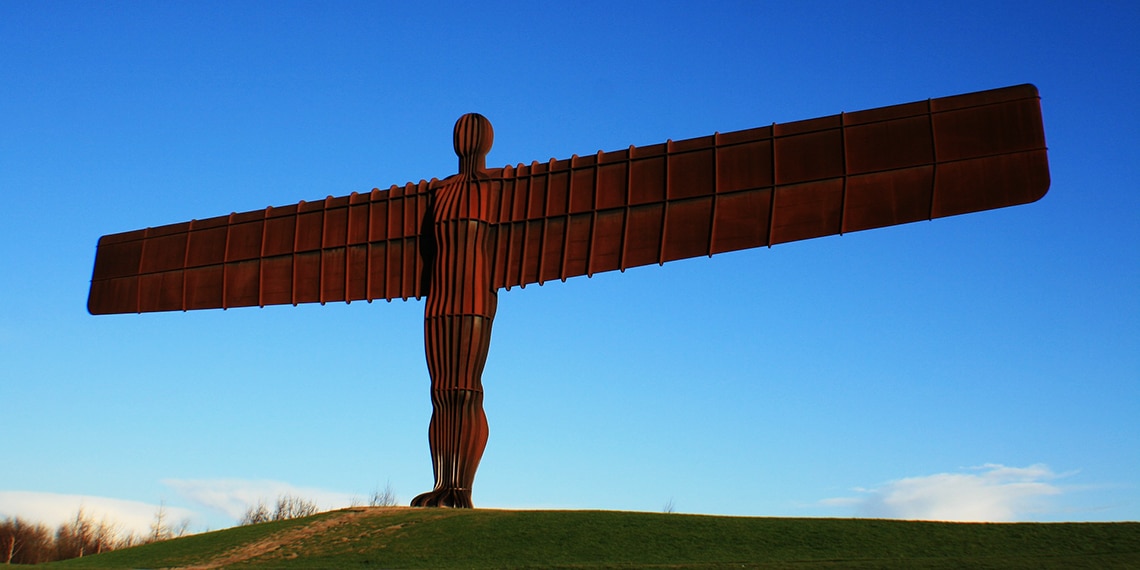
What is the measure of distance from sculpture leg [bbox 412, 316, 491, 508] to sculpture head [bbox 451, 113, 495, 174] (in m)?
2.64

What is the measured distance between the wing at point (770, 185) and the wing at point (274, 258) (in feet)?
6.01

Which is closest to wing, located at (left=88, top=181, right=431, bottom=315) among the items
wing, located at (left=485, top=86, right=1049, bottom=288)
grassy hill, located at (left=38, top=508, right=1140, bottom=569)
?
wing, located at (left=485, top=86, right=1049, bottom=288)

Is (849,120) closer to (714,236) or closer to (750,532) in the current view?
(714,236)

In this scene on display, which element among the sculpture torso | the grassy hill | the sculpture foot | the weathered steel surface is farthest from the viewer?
the sculpture torso

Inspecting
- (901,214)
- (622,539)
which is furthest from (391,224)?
(901,214)

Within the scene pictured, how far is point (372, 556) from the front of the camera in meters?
13.2

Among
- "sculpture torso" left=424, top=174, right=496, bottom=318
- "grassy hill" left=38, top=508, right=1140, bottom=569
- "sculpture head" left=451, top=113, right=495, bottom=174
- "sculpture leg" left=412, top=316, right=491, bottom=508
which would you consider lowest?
"grassy hill" left=38, top=508, right=1140, bottom=569

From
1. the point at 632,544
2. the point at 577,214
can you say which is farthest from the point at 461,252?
the point at 632,544

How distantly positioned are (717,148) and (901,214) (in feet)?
9.07

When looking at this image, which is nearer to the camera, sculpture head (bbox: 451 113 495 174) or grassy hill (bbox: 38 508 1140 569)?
grassy hill (bbox: 38 508 1140 569)

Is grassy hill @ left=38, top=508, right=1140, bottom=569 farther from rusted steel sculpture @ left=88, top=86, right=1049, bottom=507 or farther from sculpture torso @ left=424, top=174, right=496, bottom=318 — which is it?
sculpture torso @ left=424, top=174, right=496, bottom=318

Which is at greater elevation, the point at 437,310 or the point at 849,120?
the point at 849,120

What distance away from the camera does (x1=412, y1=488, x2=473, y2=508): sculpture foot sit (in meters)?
15.1

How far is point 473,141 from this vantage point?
55.5 feet
